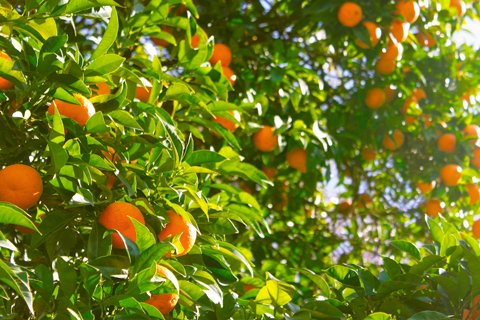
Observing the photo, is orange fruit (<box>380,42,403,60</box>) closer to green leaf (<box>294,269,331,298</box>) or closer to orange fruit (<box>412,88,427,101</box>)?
orange fruit (<box>412,88,427,101</box>)

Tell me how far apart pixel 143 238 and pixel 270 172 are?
169cm

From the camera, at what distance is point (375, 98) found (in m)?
2.39

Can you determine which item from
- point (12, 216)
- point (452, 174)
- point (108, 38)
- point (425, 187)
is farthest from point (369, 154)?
point (12, 216)

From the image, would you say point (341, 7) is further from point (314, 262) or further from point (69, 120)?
point (69, 120)

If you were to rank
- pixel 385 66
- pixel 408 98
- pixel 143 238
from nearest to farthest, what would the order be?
pixel 143 238 → pixel 385 66 → pixel 408 98

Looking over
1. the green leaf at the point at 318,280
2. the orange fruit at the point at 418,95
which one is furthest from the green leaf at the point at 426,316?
the orange fruit at the point at 418,95

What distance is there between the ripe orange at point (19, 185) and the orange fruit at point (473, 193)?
2.38 meters

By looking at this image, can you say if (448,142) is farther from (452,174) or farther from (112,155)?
(112,155)

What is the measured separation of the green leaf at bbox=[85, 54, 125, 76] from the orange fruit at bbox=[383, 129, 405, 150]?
1877 mm

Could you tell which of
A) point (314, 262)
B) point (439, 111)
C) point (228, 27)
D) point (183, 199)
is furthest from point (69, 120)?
point (439, 111)

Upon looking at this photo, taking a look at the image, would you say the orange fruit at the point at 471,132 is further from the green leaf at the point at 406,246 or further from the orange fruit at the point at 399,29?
the green leaf at the point at 406,246

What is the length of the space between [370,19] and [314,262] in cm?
127

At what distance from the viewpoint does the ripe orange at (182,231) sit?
1.00 meters

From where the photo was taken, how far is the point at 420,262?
1109 mm
